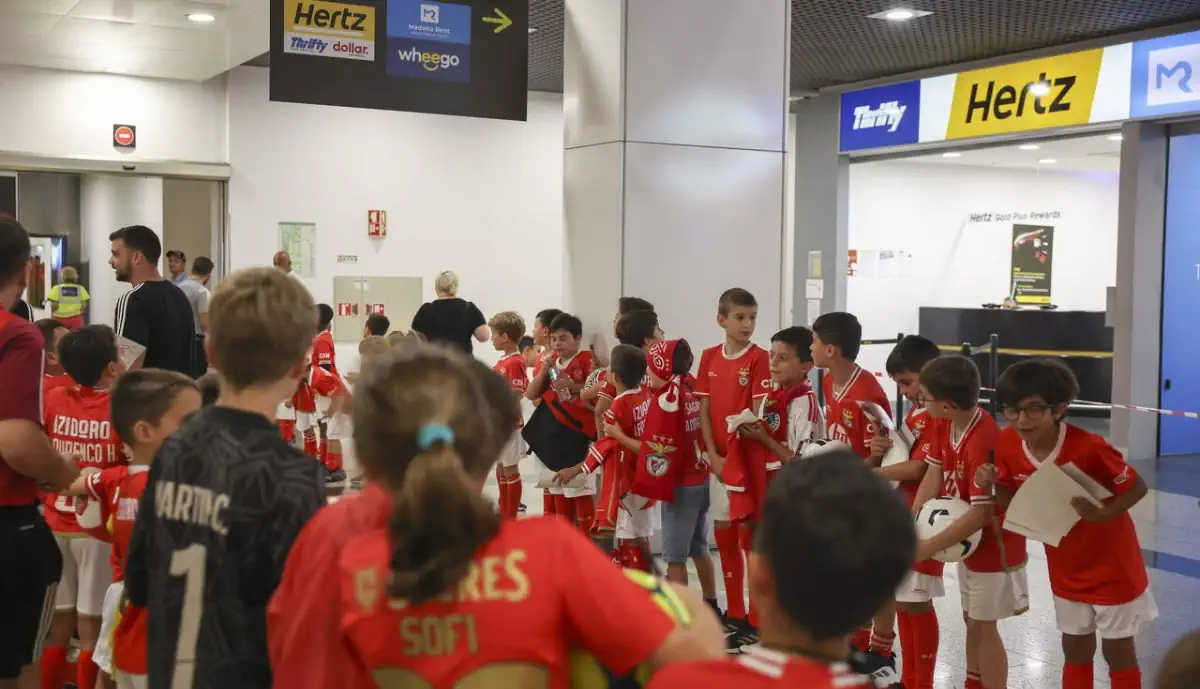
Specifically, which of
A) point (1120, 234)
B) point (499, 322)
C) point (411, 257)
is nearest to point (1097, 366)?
point (1120, 234)

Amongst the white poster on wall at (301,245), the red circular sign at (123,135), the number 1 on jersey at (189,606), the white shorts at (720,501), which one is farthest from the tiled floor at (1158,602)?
the red circular sign at (123,135)

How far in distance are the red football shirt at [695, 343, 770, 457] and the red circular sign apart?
29.8 ft

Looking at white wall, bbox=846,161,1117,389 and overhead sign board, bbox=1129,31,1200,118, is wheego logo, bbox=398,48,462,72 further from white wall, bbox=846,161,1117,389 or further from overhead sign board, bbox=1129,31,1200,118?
white wall, bbox=846,161,1117,389

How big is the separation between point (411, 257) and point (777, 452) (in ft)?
30.4

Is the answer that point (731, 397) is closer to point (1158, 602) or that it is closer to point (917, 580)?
point (917, 580)

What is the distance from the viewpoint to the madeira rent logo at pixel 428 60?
651 cm

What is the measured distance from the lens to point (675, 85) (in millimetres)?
6996

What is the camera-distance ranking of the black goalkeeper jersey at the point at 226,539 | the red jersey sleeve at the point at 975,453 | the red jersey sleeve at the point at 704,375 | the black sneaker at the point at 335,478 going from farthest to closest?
the black sneaker at the point at 335,478 → the red jersey sleeve at the point at 704,375 → the red jersey sleeve at the point at 975,453 → the black goalkeeper jersey at the point at 226,539

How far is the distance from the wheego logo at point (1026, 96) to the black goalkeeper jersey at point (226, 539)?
10508 mm

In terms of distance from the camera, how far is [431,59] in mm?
6598

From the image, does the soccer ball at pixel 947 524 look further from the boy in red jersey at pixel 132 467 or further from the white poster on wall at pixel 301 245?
the white poster on wall at pixel 301 245

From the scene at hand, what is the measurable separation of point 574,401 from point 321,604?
201 inches

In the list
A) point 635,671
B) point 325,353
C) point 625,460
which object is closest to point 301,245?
point 325,353

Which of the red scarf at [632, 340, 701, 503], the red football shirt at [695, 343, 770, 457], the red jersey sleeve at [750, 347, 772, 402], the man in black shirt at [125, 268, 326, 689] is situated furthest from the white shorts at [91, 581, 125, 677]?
the red jersey sleeve at [750, 347, 772, 402]
